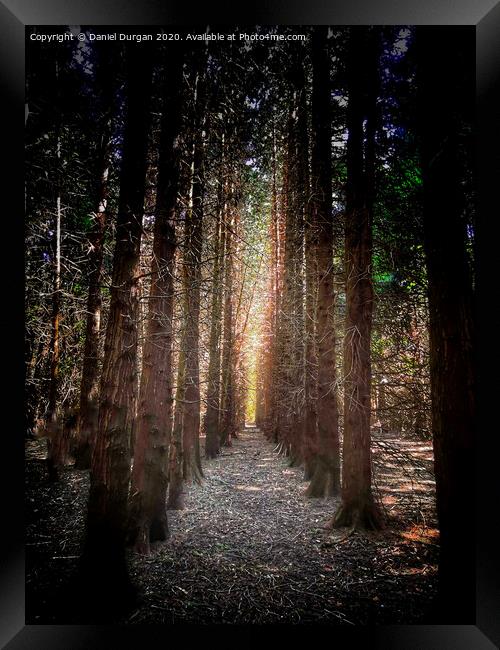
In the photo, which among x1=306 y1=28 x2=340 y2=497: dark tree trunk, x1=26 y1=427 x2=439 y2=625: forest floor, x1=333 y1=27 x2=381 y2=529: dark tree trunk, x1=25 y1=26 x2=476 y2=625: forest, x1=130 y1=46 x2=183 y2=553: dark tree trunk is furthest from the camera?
x1=306 y1=28 x2=340 y2=497: dark tree trunk

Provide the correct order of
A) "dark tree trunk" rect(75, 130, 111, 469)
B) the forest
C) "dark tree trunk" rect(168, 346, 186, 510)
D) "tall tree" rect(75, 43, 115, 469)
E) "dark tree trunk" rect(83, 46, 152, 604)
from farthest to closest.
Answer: "dark tree trunk" rect(75, 130, 111, 469)
"tall tree" rect(75, 43, 115, 469)
"dark tree trunk" rect(168, 346, 186, 510)
"dark tree trunk" rect(83, 46, 152, 604)
the forest

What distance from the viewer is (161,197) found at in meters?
5.07

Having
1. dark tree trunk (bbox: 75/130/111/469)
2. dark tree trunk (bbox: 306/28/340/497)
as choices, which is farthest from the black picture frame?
dark tree trunk (bbox: 75/130/111/469)

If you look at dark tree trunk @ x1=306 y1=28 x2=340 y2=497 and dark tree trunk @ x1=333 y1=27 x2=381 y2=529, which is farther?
dark tree trunk @ x1=306 y1=28 x2=340 y2=497

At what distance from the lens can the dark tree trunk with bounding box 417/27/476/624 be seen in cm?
266

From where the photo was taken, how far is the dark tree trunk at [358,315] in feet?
17.9

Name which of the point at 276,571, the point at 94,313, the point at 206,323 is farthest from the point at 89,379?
the point at 276,571

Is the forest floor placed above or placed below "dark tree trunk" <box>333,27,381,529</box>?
below

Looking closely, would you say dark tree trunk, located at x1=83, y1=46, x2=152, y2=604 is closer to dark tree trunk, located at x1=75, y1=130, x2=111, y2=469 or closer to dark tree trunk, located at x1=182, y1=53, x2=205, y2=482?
dark tree trunk, located at x1=182, y1=53, x2=205, y2=482

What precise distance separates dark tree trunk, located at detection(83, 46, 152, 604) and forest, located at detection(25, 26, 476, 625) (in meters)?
0.02

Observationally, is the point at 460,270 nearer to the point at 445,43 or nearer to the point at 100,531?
the point at 445,43

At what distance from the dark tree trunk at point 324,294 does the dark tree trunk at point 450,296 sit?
14.0 ft
